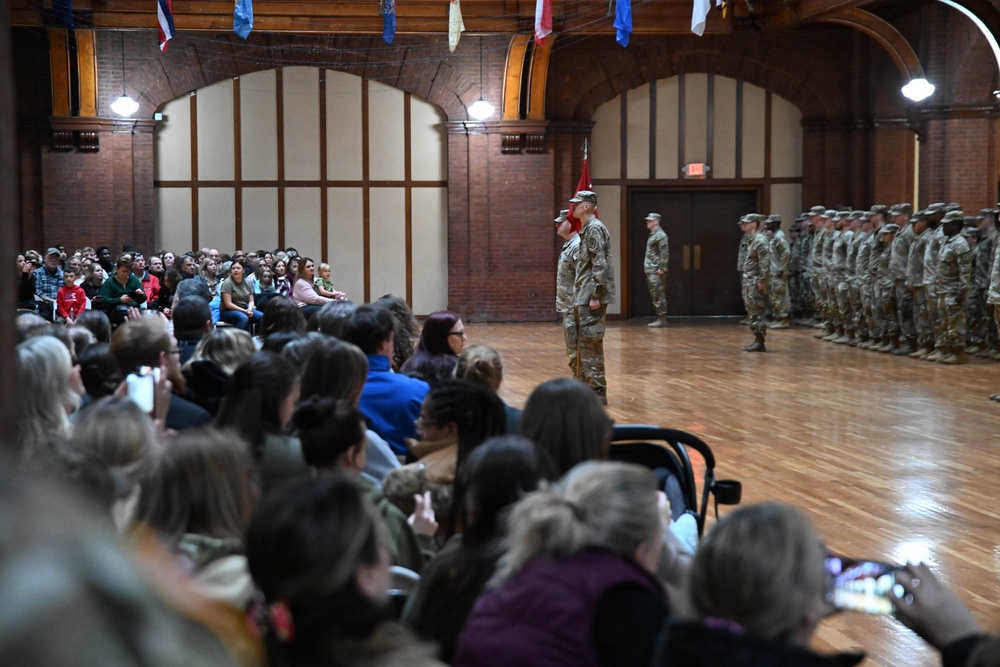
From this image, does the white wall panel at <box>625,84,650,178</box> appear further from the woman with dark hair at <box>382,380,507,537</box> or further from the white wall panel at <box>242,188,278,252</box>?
the woman with dark hair at <box>382,380,507,537</box>

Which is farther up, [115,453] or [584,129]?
[584,129]

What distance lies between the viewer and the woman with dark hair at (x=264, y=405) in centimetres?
367

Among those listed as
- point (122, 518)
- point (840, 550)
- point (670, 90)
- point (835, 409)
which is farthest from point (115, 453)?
point (670, 90)

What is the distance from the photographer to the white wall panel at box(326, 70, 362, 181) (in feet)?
65.6

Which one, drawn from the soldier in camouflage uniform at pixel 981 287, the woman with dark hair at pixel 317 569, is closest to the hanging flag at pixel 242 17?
the soldier in camouflage uniform at pixel 981 287

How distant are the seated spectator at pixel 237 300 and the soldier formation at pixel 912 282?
667 cm

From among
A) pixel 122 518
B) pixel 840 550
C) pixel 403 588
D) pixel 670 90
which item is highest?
pixel 670 90

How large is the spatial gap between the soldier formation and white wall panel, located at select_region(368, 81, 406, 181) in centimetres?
665

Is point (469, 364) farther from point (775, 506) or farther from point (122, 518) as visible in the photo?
point (775, 506)

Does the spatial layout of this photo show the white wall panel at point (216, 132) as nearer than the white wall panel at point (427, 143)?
Yes

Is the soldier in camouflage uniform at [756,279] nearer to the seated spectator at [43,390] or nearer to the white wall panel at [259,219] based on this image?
the white wall panel at [259,219]

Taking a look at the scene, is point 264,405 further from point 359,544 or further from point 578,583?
point 359,544

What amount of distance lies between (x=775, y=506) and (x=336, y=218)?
1864 centimetres

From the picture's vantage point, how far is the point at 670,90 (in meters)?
20.2
